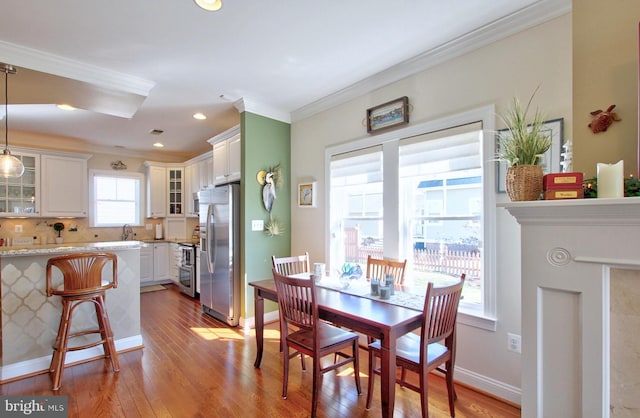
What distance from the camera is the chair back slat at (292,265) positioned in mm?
3062

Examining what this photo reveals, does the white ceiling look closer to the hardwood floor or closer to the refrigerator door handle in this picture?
the refrigerator door handle

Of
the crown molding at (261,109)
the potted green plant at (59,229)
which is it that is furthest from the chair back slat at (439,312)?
the potted green plant at (59,229)

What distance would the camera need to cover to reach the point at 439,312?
6.13 ft

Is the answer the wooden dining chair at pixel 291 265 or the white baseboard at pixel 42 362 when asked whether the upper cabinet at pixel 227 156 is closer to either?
the wooden dining chair at pixel 291 265

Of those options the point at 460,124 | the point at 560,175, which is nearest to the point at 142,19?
the point at 460,124

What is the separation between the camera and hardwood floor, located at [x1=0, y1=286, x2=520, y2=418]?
6.93 ft

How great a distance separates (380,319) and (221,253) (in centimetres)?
264

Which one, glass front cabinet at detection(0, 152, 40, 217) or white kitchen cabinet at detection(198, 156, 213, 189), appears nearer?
glass front cabinet at detection(0, 152, 40, 217)

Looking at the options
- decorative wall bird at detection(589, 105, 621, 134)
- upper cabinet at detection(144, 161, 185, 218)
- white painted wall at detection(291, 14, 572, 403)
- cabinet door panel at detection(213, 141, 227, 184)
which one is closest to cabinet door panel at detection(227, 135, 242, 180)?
cabinet door panel at detection(213, 141, 227, 184)

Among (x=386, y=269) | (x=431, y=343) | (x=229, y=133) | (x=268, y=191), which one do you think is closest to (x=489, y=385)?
(x=431, y=343)

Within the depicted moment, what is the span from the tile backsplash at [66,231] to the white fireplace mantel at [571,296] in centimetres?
641

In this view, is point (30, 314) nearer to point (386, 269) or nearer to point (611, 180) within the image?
point (386, 269)

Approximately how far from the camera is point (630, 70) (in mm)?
1173

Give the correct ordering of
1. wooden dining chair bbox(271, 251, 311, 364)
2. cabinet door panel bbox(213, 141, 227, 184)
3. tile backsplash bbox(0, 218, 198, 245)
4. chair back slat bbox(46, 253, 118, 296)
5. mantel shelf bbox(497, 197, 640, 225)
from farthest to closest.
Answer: tile backsplash bbox(0, 218, 198, 245)
cabinet door panel bbox(213, 141, 227, 184)
wooden dining chair bbox(271, 251, 311, 364)
chair back slat bbox(46, 253, 118, 296)
mantel shelf bbox(497, 197, 640, 225)
